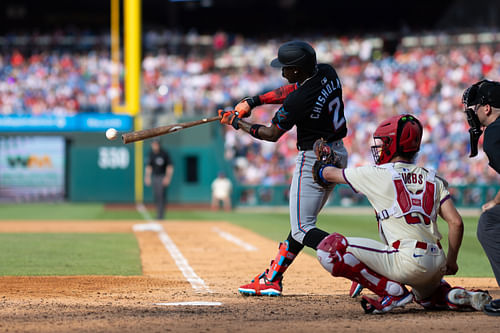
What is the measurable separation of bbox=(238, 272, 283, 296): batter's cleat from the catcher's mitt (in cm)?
101

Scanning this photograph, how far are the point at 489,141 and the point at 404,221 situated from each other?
0.81 m

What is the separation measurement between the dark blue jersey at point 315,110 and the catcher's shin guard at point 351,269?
1098mm

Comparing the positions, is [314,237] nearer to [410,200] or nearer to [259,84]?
[410,200]

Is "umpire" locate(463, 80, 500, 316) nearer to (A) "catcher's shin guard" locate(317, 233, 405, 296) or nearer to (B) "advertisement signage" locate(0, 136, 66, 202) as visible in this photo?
(A) "catcher's shin guard" locate(317, 233, 405, 296)

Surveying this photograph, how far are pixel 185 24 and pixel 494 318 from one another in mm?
35303

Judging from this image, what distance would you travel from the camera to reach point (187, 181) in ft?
88.0

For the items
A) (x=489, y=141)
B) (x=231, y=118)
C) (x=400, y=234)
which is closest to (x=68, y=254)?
(x=231, y=118)

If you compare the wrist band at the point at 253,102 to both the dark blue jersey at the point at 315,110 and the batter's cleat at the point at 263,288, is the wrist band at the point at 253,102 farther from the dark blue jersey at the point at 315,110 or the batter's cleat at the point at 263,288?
the batter's cleat at the point at 263,288

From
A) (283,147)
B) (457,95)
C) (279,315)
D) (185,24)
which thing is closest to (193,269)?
(279,315)

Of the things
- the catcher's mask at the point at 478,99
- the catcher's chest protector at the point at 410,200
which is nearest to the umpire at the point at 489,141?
the catcher's mask at the point at 478,99

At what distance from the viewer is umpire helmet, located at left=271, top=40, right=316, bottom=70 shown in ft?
18.1

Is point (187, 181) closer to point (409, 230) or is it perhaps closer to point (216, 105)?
point (216, 105)

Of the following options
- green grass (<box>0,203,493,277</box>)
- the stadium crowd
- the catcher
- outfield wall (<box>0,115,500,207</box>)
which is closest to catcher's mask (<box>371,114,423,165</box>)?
the catcher

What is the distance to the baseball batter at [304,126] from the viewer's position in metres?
5.48
